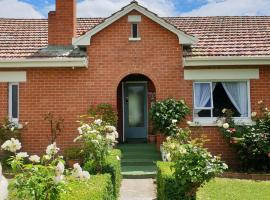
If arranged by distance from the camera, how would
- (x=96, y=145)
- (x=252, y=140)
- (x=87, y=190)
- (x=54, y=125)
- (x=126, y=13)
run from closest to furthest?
(x=87, y=190), (x=96, y=145), (x=252, y=140), (x=54, y=125), (x=126, y=13)

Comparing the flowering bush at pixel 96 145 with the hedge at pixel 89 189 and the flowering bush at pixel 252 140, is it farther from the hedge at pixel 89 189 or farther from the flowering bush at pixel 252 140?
the flowering bush at pixel 252 140

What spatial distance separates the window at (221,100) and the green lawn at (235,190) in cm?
361

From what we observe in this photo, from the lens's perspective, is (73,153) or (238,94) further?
(238,94)

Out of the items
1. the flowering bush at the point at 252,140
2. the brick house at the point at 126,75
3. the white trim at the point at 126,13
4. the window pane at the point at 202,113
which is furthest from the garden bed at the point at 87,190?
the white trim at the point at 126,13

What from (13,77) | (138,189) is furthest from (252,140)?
(13,77)

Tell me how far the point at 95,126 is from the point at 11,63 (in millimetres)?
6057

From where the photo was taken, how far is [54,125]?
→ 15.6 metres

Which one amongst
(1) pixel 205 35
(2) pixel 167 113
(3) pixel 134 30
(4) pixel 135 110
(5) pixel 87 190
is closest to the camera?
(5) pixel 87 190

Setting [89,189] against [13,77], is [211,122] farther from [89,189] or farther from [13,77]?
[89,189]

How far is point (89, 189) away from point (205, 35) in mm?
11998

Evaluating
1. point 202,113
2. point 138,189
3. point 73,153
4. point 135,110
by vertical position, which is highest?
point 135,110

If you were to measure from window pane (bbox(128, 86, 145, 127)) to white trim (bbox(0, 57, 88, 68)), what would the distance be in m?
3.94

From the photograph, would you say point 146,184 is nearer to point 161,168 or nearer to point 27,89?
point 161,168

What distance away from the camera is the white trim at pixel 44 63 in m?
15.2
